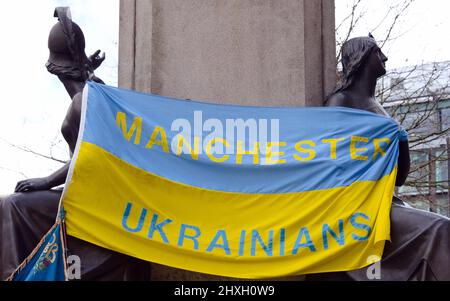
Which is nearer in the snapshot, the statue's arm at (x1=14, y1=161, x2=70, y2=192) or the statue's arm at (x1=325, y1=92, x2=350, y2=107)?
the statue's arm at (x1=14, y1=161, x2=70, y2=192)

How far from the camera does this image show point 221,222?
257 inches

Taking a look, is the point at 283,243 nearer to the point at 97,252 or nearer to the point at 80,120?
the point at 97,252

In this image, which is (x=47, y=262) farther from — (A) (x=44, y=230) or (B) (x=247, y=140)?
(B) (x=247, y=140)

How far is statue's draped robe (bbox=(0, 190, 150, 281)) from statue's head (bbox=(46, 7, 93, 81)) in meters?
1.08

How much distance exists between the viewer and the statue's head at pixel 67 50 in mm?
7078

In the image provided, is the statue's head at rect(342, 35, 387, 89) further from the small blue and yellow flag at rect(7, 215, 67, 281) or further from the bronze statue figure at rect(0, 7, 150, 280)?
the small blue and yellow flag at rect(7, 215, 67, 281)

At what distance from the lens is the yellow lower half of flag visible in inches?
250

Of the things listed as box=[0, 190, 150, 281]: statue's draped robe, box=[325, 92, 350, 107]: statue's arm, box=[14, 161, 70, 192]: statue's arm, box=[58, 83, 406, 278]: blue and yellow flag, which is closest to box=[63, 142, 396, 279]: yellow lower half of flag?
box=[58, 83, 406, 278]: blue and yellow flag

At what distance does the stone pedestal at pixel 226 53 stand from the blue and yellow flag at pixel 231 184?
0.45m

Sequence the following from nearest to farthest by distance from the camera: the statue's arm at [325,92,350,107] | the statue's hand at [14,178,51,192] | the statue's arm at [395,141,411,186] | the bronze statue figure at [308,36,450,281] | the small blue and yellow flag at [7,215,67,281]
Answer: the small blue and yellow flag at [7,215,67,281] → the bronze statue figure at [308,36,450,281] → the statue's hand at [14,178,51,192] → the statue's arm at [395,141,411,186] → the statue's arm at [325,92,350,107]

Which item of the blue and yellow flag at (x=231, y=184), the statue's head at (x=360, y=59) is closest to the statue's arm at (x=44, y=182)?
the blue and yellow flag at (x=231, y=184)

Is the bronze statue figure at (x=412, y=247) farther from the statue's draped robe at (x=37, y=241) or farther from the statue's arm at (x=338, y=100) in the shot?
the statue's draped robe at (x=37, y=241)

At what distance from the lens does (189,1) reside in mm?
7617
